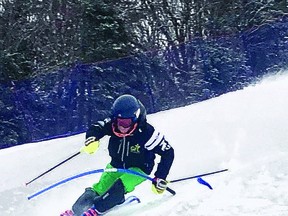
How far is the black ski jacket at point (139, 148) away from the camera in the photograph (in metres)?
6.23

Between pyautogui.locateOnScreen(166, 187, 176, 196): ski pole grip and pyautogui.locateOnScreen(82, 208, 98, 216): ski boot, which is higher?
pyautogui.locateOnScreen(166, 187, 176, 196): ski pole grip

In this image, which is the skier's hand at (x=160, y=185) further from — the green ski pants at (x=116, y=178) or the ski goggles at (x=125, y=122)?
the ski goggles at (x=125, y=122)

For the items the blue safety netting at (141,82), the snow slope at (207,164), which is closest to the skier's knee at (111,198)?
the snow slope at (207,164)

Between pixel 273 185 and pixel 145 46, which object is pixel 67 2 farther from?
pixel 273 185

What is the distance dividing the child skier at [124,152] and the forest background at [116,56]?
9570mm

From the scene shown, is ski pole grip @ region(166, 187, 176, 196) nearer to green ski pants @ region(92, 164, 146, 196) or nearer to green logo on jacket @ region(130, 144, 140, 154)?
green ski pants @ region(92, 164, 146, 196)

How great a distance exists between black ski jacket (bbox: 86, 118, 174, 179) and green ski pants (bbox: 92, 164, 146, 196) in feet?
0.32

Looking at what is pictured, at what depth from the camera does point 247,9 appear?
24016 millimetres

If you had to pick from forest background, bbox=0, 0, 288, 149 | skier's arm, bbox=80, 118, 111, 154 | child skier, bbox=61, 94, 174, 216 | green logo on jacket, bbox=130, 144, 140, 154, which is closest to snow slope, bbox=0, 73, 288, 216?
child skier, bbox=61, 94, 174, 216

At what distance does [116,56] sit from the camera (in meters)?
20.2

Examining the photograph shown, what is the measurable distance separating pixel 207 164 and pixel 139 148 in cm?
119

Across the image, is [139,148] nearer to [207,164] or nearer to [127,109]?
[127,109]

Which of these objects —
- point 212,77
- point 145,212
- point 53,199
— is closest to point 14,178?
point 53,199

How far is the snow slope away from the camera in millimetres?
5480
